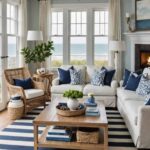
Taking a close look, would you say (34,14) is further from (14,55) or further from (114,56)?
(114,56)

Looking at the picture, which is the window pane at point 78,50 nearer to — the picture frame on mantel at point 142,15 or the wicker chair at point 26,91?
the picture frame on mantel at point 142,15

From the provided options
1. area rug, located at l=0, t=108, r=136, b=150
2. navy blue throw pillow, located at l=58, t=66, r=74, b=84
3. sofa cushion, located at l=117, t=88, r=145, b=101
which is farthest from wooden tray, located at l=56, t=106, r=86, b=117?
navy blue throw pillow, located at l=58, t=66, r=74, b=84

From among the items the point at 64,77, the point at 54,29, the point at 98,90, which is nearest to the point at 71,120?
the point at 98,90

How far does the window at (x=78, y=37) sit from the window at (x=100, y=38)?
0.32 meters

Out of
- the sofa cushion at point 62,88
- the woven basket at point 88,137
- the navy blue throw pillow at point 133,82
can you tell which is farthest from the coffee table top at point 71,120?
the sofa cushion at point 62,88

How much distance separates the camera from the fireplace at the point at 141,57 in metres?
6.61

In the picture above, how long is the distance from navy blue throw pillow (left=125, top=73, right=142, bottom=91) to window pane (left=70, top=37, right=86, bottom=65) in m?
2.21

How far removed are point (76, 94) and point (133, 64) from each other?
3.49 m

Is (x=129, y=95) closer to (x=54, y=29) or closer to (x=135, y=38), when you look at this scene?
(x=135, y=38)

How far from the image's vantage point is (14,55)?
21.7 ft

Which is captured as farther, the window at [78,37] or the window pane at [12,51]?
the window at [78,37]

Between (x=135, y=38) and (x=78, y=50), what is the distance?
1.68 m

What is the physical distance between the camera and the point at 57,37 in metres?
7.43

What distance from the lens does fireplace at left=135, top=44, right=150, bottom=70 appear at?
6.61 m
